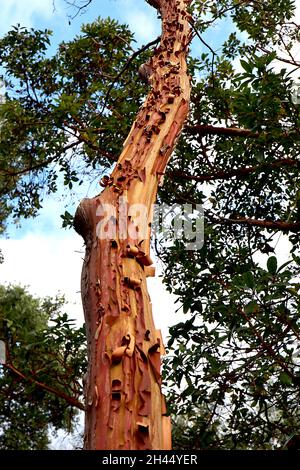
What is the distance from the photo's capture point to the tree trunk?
5.93 feet

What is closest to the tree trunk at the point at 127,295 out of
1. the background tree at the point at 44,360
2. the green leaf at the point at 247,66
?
the green leaf at the point at 247,66

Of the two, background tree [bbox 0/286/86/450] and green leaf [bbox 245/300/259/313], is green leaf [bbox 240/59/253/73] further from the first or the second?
background tree [bbox 0/286/86/450]

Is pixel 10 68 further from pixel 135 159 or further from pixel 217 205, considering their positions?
pixel 135 159

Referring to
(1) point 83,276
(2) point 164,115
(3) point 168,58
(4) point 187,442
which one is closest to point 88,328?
(1) point 83,276

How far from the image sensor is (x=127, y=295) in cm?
216

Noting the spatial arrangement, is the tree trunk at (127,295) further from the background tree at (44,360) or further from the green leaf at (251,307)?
the background tree at (44,360)

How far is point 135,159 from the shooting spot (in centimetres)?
286

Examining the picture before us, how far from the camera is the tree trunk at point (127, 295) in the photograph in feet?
5.93

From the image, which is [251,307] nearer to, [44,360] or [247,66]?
[247,66]

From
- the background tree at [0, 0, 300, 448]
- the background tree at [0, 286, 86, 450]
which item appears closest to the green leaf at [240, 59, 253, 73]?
the background tree at [0, 0, 300, 448]

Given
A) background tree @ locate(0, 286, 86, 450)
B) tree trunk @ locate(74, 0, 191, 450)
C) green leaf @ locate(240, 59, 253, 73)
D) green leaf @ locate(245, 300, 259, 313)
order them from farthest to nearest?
1. background tree @ locate(0, 286, 86, 450)
2. green leaf @ locate(240, 59, 253, 73)
3. green leaf @ locate(245, 300, 259, 313)
4. tree trunk @ locate(74, 0, 191, 450)

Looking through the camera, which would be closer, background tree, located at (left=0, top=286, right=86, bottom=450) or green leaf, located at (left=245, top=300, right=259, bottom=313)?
green leaf, located at (left=245, top=300, right=259, bottom=313)

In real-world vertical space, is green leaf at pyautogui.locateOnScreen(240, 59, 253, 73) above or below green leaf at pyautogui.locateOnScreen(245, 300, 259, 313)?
above

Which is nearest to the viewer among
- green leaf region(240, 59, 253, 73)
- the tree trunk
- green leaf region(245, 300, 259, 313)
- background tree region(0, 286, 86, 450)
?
the tree trunk
